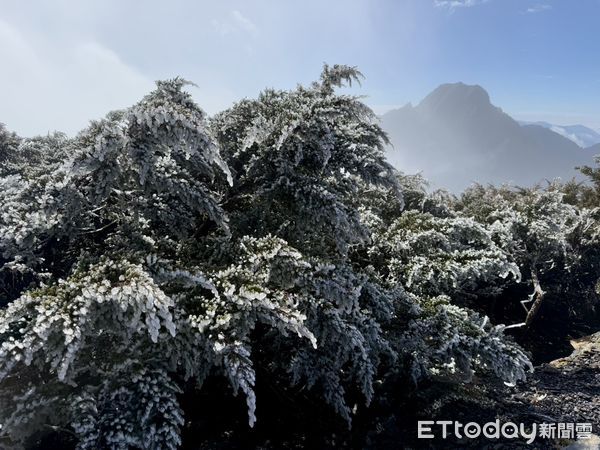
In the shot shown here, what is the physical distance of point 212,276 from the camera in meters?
2.87

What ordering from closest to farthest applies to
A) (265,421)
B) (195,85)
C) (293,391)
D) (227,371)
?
(227,371), (265,421), (293,391), (195,85)

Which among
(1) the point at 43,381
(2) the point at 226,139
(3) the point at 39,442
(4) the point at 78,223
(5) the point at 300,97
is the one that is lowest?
(3) the point at 39,442

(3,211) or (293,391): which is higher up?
(3,211)

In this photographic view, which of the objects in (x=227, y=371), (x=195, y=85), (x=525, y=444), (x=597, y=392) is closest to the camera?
(x=227, y=371)

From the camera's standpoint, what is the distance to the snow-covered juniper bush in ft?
8.00

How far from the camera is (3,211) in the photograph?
11.9ft

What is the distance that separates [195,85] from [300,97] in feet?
3.73

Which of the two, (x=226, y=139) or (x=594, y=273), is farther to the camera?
(x=594, y=273)

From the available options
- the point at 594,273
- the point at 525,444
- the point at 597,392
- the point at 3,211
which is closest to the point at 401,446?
the point at 525,444

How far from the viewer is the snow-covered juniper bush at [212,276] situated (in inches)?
96.0

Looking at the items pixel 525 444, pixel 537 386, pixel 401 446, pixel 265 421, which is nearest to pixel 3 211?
pixel 265 421

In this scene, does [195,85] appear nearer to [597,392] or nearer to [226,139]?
[226,139]

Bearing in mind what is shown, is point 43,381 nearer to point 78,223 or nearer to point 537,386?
point 78,223

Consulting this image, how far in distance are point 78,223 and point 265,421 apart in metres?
2.39
